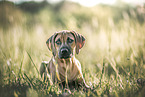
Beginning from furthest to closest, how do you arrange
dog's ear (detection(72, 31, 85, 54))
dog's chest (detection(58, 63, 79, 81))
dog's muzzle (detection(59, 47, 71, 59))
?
dog's ear (detection(72, 31, 85, 54)), dog's chest (detection(58, 63, 79, 81)), dog's muzzle (detection(59, 47, 71, 59))

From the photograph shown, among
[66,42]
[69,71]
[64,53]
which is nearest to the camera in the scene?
[64,53]

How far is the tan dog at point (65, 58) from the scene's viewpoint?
10.4 feet

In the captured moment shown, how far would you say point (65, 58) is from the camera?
312cm

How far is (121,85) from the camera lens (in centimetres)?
309

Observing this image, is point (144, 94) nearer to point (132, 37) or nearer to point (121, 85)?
point (121, 85)

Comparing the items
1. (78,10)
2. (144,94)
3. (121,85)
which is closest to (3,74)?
(121,85)

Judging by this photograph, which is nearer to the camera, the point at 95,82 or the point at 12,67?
the point at 95,82

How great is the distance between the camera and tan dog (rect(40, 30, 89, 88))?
125 inches

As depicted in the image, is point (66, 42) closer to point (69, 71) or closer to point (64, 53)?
point (64, 53)

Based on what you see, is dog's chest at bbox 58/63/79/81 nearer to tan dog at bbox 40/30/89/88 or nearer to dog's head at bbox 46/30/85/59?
tan dog at bbox 40/30/89/88

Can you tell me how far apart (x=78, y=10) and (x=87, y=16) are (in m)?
1.68

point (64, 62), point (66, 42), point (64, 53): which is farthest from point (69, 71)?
point (66, 42)

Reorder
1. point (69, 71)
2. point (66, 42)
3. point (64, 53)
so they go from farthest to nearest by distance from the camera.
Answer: point (66, 42) < point (69, 71) < point (64, 53)

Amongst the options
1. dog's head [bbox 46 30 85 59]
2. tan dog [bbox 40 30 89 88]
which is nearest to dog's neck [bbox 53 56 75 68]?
tan dog [bbox 40 30 89 88]
